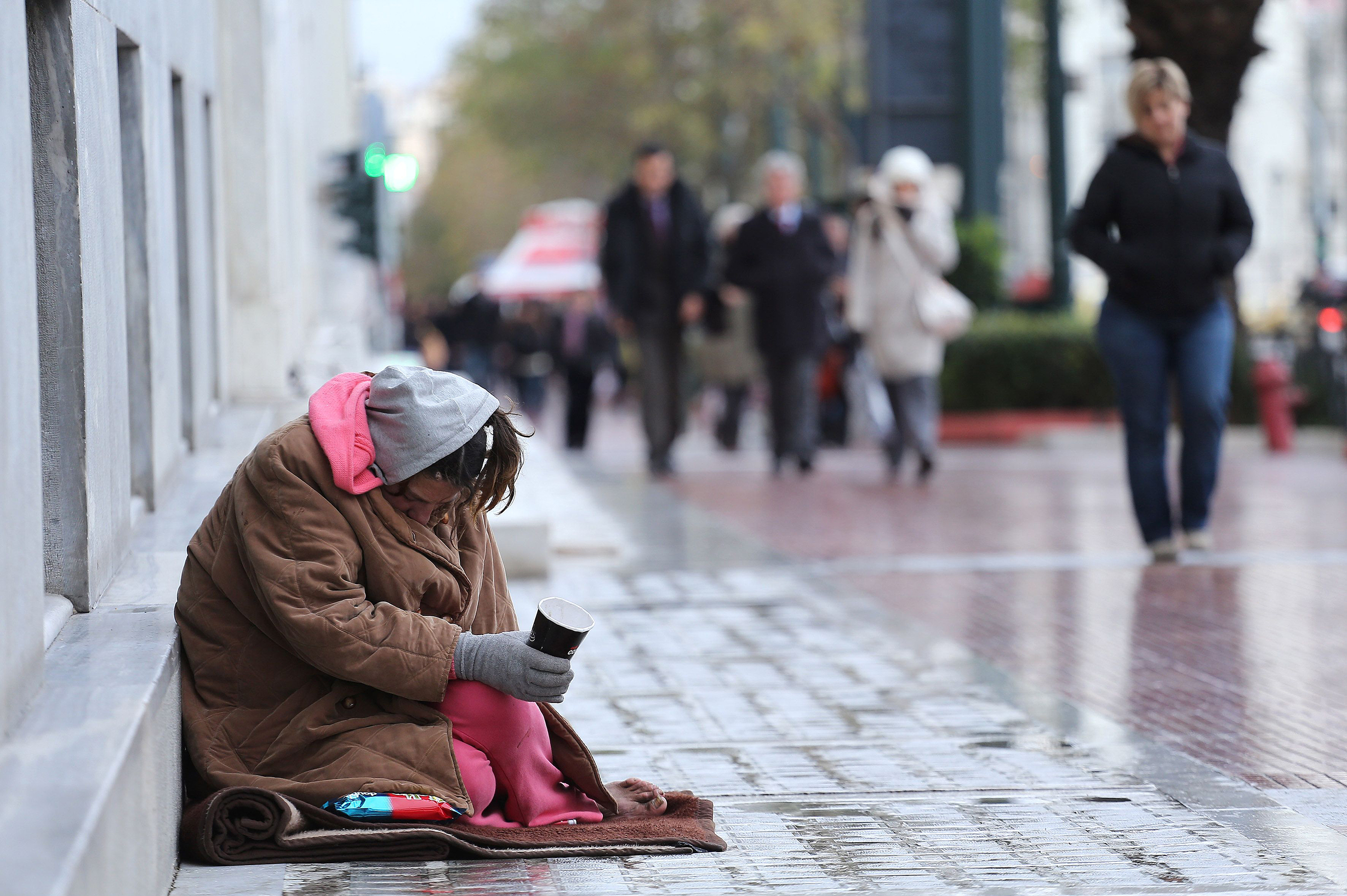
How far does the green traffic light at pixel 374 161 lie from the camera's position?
56.9 feet

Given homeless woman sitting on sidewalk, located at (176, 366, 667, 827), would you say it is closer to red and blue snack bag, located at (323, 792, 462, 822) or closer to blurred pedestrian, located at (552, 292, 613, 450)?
red and blue snack bag, located at (323, 792, 462, 822)

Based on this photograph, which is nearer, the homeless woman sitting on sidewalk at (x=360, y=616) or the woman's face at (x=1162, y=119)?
the homeless woman sitting on sidewalk at (x=360, y=616)

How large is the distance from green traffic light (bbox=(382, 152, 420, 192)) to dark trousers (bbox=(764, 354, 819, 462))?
7.43m

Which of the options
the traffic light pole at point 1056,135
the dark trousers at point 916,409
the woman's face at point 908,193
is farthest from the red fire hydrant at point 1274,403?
the woman's face at point 908,193

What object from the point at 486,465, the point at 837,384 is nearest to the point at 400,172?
the point at 837,384

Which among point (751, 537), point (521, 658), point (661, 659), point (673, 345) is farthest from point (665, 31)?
point (521, 658)

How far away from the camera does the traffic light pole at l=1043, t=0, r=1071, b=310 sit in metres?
17.7

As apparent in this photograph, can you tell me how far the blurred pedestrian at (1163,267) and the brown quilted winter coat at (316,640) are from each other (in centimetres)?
499

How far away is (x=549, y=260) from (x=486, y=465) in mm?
40909

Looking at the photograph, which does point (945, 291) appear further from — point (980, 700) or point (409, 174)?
point (409, 174)

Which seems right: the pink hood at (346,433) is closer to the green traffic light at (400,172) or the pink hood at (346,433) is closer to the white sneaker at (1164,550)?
the white sneaker at (1164,550)

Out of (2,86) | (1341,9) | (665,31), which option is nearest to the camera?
(2,86)

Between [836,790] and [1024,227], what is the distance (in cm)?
6711

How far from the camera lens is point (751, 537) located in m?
9.91
